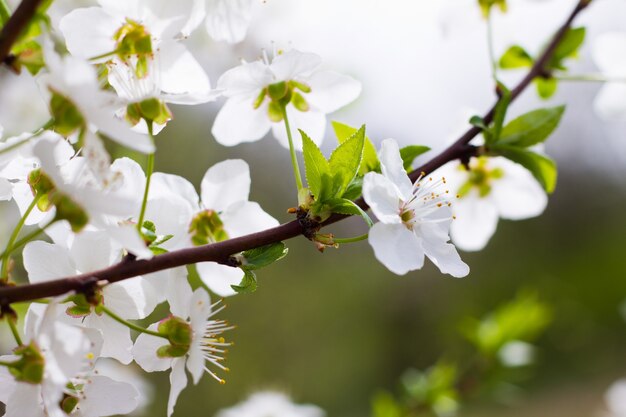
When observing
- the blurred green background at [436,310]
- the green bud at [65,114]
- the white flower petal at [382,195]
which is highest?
the green bud at [65,114]

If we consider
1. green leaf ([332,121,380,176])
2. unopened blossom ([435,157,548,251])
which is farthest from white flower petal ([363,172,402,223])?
unopened blossom ([435,157,548,251])

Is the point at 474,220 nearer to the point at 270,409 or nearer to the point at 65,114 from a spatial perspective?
the point at 65,114

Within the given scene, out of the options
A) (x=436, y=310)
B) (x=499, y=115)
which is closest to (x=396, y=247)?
(x=499, y=115)

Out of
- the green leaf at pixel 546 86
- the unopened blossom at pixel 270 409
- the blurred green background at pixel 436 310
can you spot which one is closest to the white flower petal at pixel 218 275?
the green leaf at pixel 546 86

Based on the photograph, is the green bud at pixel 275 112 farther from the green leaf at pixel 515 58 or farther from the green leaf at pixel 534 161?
the green leaf at pixel 515 58

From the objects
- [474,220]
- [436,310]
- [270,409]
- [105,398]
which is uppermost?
[105,398]

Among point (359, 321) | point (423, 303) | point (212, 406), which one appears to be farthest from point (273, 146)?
point (423, 303)
